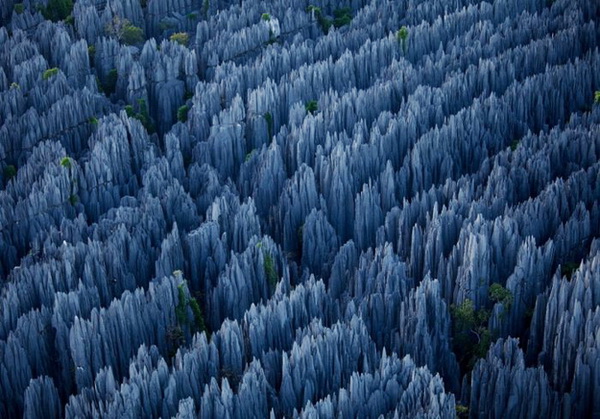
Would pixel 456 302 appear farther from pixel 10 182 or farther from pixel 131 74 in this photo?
pixel 131 74

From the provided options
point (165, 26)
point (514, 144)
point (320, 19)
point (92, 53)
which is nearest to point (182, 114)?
point (92, 53)

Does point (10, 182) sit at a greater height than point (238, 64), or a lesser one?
lesser

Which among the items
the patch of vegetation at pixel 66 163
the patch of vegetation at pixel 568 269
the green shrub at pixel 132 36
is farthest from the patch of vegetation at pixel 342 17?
the patch of vegetation at pixel 568 269

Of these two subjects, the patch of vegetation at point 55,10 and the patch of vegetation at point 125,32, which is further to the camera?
the patch of vegetation at point 55,10

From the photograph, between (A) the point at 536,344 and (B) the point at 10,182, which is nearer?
(A) the point at 536,344

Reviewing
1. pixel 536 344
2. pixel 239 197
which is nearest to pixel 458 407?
pixel 536 344

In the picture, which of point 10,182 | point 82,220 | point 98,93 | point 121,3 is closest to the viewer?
point 82,220

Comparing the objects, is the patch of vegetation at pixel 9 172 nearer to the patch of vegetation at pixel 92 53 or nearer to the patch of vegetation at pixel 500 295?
the patch of vegetation at pixel 92 53
